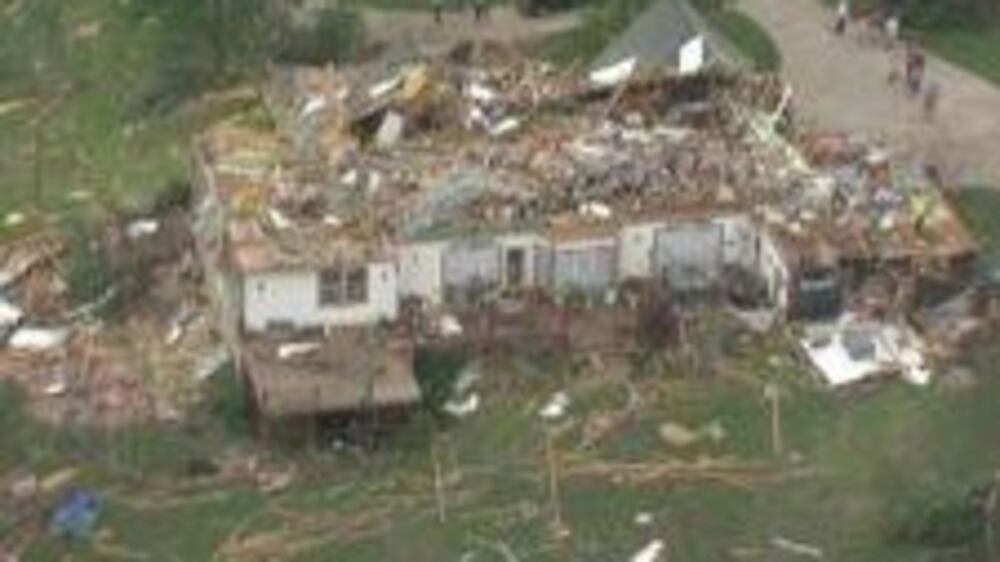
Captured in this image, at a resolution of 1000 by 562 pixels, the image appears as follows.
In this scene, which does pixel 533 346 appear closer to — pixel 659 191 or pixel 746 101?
pixel 659 191

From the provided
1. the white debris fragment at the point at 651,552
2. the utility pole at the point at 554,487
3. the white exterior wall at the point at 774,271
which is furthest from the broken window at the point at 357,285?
the white debris fragment at the point at 651,552

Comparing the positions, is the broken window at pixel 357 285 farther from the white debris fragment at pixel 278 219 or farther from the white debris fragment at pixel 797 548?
the white debris fragment at pixel 797 548

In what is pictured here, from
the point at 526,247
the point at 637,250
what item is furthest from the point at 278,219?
the point at 637,250

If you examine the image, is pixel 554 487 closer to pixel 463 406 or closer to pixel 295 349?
pixel 463 406

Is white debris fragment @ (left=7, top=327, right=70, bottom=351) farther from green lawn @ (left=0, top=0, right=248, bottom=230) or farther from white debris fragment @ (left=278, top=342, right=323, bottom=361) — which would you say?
green lawn @ (left=0, top=0, right=248, bottom=230)

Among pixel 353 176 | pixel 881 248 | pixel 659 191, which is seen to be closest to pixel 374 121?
pixel 353 176
